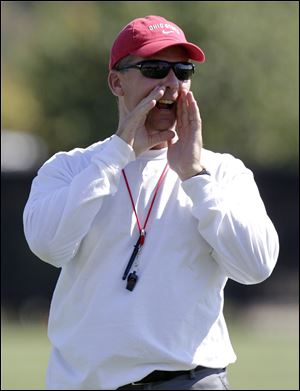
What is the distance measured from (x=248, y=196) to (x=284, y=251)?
1517cm

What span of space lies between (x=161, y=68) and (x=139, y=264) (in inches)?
32.3

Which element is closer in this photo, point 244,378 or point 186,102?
point 186,102

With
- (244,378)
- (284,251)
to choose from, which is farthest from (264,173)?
(244,378)

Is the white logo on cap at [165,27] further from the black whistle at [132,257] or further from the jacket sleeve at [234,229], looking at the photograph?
the black whistle at [132,257]

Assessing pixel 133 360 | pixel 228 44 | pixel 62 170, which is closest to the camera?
pixel 133 360

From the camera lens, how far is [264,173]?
777 inches

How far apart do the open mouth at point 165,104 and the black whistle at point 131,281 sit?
730 millimetres

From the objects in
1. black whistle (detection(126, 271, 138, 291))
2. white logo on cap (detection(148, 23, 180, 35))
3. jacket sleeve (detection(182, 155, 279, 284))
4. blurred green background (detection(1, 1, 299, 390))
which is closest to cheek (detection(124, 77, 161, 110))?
white logo on cap (detection(148, 23, 180, 35))

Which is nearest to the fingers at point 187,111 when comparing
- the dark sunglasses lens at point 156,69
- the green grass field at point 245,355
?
the dark sunglasses lens at point 156,69

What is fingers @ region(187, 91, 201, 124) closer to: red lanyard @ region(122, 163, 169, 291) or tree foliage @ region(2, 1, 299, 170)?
red lanyard @ region(122, 163, 169, 291)

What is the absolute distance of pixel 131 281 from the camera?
4.38 metres

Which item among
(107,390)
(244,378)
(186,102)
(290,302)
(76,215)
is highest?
(186,102)

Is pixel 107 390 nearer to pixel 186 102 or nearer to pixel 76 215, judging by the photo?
pixel 76 215

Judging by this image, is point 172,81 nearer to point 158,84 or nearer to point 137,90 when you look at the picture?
Answer: point 158,84
